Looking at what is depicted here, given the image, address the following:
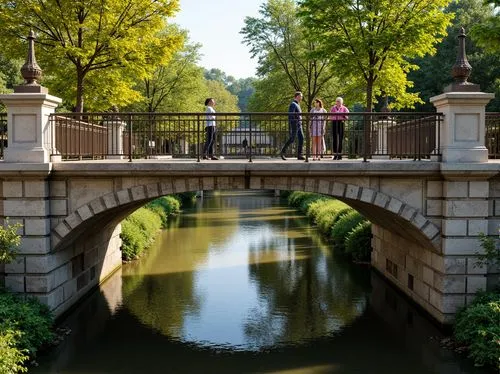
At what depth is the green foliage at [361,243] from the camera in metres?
21.7

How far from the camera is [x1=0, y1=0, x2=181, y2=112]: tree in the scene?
60.8 feet

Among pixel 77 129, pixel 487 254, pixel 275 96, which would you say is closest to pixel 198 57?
pixel 275 96

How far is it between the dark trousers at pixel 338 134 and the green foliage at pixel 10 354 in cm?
767

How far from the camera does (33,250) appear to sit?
1292cm

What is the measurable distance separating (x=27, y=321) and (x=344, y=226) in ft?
49.9

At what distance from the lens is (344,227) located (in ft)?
80.7

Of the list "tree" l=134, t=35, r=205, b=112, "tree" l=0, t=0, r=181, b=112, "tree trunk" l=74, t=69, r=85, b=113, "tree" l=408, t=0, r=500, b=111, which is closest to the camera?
"tree" l=0, t=0, r=181, b=112

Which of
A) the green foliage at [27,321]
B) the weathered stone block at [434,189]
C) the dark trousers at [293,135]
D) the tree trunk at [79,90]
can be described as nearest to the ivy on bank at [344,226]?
the dark trousers at [293,135]

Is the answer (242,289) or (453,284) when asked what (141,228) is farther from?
(453,284)

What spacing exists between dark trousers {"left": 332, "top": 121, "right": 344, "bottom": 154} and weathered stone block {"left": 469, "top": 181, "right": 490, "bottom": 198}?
2.98m

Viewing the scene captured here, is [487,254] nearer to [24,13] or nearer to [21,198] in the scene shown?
[21,198]

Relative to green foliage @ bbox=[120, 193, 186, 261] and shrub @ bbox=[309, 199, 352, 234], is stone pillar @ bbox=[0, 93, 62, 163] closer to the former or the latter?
green foliage @ bbox=[120, 193, 186, 261]

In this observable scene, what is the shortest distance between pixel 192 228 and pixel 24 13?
48.7 ft

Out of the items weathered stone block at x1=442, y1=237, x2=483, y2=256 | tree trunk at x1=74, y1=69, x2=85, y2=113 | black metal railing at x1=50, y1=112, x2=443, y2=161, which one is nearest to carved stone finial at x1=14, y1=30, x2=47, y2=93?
black metal railing at x1=50, y1=112, x2=443, y2=161
